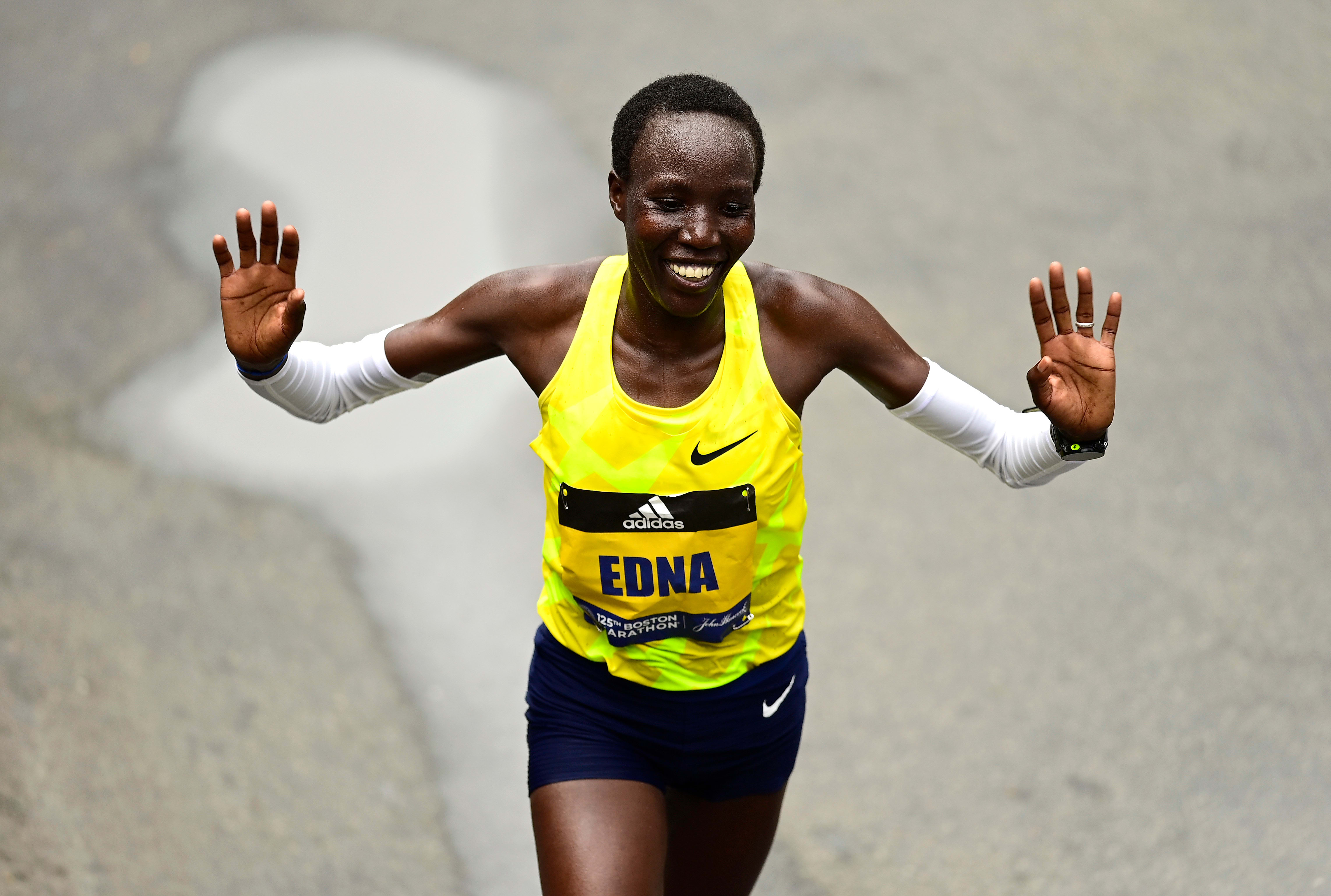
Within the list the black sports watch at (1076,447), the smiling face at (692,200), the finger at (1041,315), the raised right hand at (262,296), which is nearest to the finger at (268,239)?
the raised right hand at (262,296)

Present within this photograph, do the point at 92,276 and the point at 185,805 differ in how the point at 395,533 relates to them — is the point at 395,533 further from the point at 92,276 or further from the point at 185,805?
the point at 92,276

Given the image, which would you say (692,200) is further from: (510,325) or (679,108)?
(510,325)

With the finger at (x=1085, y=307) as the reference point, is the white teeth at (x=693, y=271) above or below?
above

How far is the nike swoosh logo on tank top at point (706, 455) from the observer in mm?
2527

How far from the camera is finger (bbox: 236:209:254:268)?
8.66ft

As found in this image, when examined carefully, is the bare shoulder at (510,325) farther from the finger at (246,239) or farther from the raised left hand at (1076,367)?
the raised left hand at (1076,367)

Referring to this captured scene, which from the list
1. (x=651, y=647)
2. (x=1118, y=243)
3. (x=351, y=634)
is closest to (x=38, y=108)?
(x=351, y=634)

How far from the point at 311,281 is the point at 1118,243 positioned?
3.85m

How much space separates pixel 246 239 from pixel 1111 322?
165cm

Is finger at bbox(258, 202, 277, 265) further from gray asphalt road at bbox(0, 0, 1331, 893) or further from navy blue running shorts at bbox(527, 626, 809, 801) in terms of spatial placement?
gray asphalt road at bbox(0, 0, 1331, 893)

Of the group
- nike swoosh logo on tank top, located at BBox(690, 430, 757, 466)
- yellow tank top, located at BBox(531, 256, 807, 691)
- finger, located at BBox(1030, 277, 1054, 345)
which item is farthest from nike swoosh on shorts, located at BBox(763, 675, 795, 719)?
finger, located at BBox(1030, 277, 1054, 345)

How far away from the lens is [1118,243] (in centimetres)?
678

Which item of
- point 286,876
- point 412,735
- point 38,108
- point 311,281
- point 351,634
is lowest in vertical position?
point 286,876

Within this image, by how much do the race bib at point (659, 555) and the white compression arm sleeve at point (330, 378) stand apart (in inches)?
19.2
